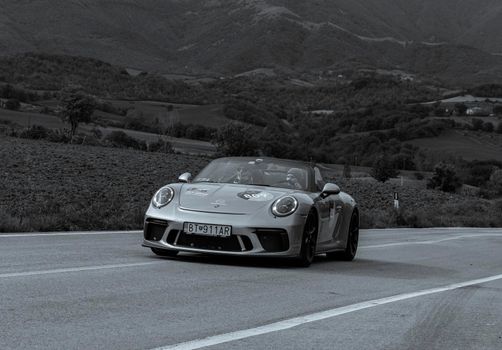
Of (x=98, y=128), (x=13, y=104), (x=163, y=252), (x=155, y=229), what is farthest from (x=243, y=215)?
(x=13, y=104)

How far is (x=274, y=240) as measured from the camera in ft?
35.8

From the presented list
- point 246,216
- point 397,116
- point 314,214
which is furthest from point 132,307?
point 397,116

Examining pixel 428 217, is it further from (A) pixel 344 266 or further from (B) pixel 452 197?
(B) pixel 452 197

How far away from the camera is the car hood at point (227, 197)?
10.9m

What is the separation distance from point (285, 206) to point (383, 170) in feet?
367

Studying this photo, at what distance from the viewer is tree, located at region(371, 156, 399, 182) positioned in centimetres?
11906

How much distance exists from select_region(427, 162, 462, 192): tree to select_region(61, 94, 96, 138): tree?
46592 millimetres

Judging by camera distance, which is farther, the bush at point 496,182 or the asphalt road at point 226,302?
the bush at point 496,182

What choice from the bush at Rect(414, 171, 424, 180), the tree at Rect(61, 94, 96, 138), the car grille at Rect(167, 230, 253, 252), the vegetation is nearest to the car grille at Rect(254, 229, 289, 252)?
the car grille at Rect(167, 230, 253, 252)

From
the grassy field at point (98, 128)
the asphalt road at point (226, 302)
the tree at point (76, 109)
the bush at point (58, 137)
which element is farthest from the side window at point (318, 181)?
the tree at point (76, 109)

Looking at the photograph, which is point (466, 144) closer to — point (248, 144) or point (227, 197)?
point (248, 144)

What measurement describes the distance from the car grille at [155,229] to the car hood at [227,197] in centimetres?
30

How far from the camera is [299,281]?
32.5 feet

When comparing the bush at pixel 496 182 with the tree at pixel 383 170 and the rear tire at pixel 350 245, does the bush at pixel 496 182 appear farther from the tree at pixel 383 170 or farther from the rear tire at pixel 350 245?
the rear tire at pixel 350 245
